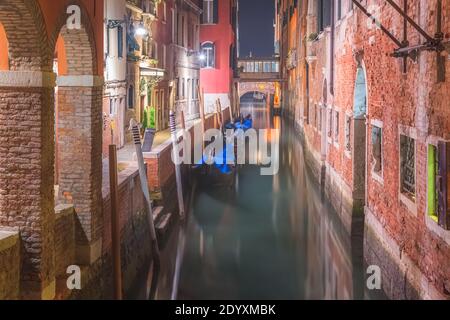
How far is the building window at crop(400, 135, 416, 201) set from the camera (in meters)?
6.95

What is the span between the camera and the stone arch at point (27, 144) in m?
5.64

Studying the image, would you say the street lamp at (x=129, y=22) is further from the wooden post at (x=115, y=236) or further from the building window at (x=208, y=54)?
the building window at (x=208, y=54)

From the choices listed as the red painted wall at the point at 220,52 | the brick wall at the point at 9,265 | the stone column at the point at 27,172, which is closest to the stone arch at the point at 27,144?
the stone column at the point at 27,172

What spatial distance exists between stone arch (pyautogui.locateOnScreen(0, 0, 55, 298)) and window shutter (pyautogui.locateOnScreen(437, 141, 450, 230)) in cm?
391

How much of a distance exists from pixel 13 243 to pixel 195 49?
25308 millimetres

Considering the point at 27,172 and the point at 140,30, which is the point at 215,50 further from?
the point at 27,172

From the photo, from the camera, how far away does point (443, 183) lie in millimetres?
5344

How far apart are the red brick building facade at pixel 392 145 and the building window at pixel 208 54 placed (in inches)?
782

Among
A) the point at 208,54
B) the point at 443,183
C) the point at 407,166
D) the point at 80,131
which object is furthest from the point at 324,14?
the point at 208,54

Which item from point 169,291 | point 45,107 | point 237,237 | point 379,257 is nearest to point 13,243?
point 45,107

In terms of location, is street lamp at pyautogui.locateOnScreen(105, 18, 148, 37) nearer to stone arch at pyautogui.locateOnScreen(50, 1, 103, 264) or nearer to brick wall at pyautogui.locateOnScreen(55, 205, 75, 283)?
stone arch at pyautogui.locateOnScreen(50, 1, 103, 264)
